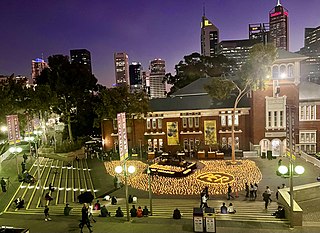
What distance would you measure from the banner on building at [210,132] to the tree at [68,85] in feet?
71.4

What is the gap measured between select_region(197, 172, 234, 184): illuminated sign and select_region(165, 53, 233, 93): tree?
160ft

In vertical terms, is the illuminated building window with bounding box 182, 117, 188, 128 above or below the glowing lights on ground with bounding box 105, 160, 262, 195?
above

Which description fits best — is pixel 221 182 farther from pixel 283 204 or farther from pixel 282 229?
pixel 282 229

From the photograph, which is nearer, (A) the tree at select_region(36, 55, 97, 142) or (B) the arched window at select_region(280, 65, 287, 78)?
(B) the arched window at select_region(280, 65, 287, 78)

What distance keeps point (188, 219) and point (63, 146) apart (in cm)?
2837

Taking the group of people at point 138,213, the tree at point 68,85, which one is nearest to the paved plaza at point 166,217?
the group of people at point 138,213

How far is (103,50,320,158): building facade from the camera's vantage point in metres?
38.4

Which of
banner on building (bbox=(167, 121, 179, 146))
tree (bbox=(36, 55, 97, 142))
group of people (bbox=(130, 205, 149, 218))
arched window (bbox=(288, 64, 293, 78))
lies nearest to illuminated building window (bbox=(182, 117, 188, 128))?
banner on building (bbox=(167, 121, 179, 146))

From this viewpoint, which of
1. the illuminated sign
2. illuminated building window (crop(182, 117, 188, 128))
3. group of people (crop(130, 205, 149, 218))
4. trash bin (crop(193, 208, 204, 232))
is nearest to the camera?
trash bin (crop(193, 208, 204, 232))

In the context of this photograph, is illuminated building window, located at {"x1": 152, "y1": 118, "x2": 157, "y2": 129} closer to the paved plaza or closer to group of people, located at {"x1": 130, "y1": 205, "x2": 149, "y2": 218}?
the paved plaza

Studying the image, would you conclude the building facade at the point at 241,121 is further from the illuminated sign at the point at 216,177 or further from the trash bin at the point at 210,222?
the trash bin at the point at 210,222

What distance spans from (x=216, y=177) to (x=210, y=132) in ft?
48.1

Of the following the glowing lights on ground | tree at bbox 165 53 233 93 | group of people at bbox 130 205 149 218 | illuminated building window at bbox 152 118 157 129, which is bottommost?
the glowing lights on ground

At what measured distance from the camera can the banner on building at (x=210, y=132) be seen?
144 ft
